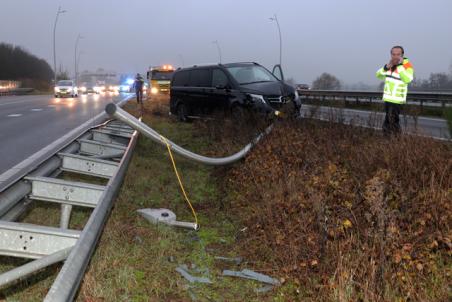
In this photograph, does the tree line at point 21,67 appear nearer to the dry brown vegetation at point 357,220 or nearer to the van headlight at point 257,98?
the van headlight at point 257,98

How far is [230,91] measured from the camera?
12.0m

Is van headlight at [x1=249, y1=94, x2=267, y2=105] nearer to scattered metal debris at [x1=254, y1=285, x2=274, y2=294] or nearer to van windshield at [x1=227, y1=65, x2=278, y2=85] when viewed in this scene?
van windshield at [x1=227, y1=65, x2=278, y2=85]

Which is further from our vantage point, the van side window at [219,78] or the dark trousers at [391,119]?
the van side window at [219,78]

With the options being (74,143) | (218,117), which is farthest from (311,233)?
(218,117)

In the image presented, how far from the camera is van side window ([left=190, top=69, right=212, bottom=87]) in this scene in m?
13.5

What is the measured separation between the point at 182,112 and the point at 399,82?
784 centimetres

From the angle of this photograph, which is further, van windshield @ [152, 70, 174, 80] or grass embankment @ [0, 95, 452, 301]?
van windshield @ [152, 70, 174, 80]

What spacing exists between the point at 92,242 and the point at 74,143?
4103 mm

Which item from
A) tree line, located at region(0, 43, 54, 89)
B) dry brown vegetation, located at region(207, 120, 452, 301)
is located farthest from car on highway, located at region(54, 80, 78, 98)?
tree line, located at region(0, 43, 54, 89)

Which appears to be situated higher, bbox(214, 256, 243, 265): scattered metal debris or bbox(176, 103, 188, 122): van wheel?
bbox(176, 103, 188, 122): van wheel

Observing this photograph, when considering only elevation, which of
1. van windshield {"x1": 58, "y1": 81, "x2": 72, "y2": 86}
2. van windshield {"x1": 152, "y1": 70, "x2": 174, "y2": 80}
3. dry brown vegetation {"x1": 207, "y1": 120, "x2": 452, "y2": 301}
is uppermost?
van windshield {"x1": 152, "y1": 70, "x2": 174, "y2": 80}

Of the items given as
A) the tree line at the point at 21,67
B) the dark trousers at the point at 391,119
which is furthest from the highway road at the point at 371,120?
the tree line at the point at 21,67

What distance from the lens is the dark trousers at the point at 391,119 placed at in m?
6.67

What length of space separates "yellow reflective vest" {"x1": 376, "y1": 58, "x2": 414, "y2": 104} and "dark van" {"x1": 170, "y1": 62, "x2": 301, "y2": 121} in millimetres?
2087
